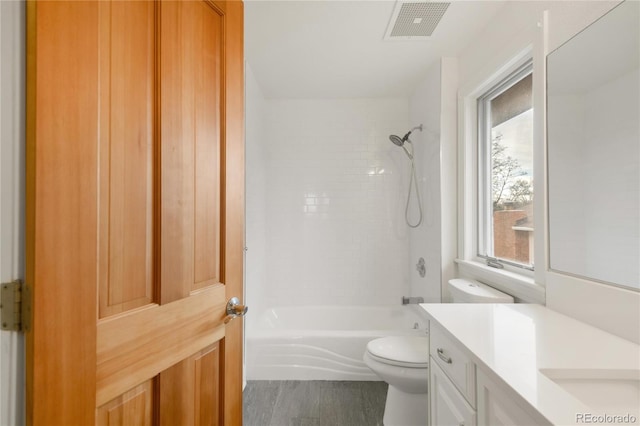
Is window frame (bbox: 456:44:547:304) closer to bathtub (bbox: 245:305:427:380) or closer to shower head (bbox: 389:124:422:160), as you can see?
shower head (bbox: 389:124:422:160)

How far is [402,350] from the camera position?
1.88 m

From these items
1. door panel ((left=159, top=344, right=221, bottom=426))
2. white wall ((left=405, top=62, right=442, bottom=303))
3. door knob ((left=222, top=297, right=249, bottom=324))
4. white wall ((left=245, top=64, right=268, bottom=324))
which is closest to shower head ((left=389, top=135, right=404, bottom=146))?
white wall ((left=405, top=62, right=442, bottom=303))

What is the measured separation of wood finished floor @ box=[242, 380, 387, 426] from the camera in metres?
1.95

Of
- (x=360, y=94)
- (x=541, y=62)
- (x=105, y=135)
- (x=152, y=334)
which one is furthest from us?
(x=360, y=94)

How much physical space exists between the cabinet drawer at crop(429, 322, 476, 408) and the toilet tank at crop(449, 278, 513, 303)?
49cm

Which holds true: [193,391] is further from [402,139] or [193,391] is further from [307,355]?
[402,139]

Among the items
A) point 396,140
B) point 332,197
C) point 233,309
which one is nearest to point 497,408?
point 233,309

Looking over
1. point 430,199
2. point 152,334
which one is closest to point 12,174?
point 152,334

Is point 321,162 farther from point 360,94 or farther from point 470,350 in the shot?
point 470,350

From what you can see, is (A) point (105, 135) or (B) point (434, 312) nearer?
(A) point (105, 135)

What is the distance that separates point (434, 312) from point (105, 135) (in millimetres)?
1231

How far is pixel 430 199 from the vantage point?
2.55m

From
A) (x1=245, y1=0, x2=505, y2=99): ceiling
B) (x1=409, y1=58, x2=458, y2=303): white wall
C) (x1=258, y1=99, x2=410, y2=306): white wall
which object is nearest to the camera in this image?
(x1=245, y1=0, x2=505, y2=99): ceiling

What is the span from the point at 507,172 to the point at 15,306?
2106 mm
